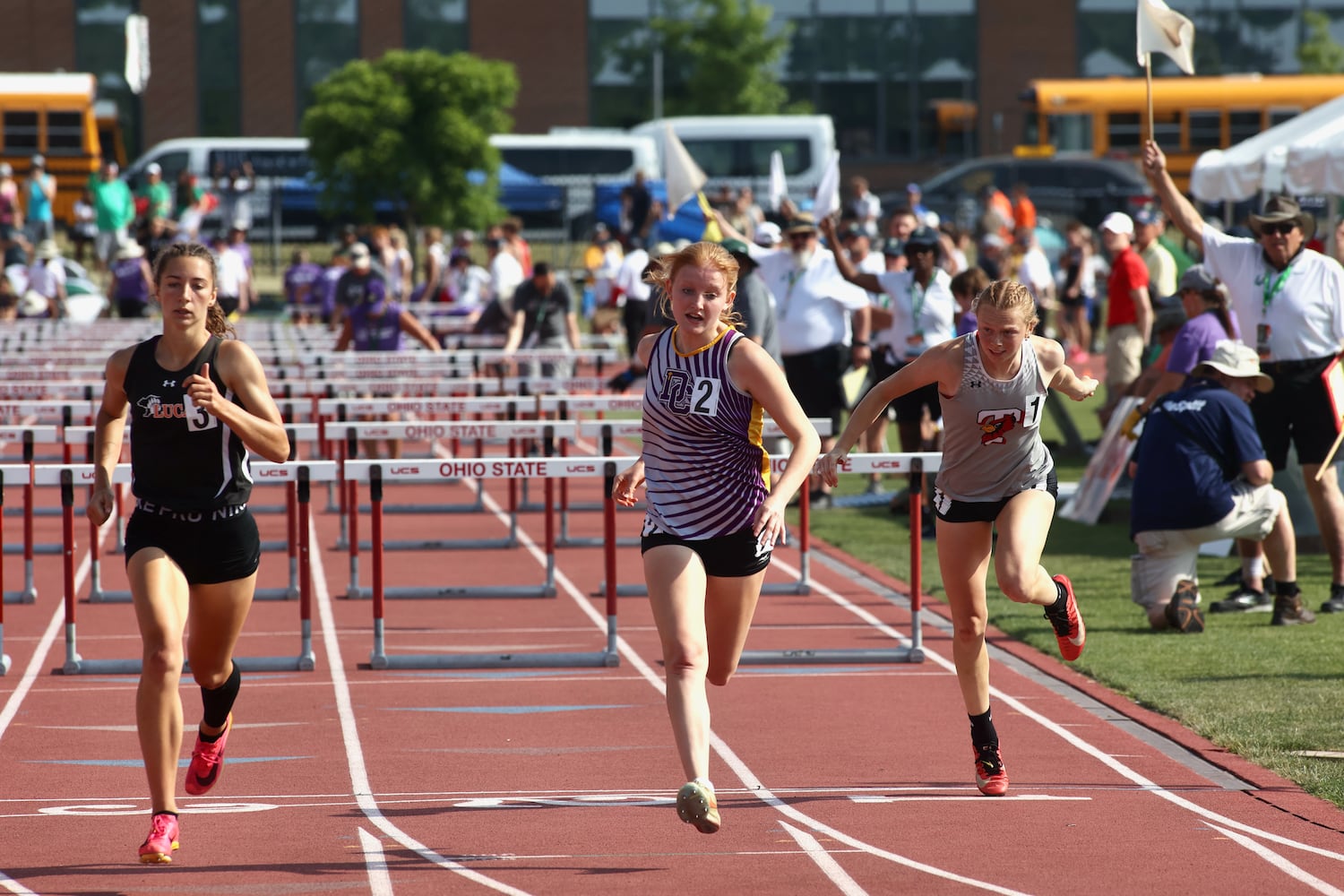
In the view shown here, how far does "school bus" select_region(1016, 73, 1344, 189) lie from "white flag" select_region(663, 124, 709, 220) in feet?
86.3

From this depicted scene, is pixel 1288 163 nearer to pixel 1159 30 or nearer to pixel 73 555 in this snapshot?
pixel 1159 30

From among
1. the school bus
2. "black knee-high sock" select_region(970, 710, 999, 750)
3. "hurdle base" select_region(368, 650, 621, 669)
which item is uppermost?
the school bus

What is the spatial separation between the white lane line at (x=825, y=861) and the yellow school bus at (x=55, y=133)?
3649 centimetres

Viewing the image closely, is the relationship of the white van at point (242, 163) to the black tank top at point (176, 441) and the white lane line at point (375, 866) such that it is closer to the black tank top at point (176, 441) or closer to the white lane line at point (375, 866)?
the black tank top at point (176, 441)

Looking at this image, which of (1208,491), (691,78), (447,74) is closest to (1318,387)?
(1208,491)

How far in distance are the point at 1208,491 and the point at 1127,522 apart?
15.1ft

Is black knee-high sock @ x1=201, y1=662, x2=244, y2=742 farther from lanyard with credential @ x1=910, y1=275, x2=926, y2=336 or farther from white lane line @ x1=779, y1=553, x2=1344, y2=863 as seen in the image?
lanyard with credential @ x1=910, y1=275, x2=926, y2=336

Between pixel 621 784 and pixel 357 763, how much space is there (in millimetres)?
1073

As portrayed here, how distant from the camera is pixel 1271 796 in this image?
22.8 ft

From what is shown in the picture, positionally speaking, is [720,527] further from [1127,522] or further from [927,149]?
[927,149]

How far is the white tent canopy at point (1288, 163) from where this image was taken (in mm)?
16625

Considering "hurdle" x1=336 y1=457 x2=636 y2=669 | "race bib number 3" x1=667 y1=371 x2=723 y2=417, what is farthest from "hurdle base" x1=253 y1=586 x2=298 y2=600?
"race bib number 3" x1=667 y1=371 x2=723 y2=417

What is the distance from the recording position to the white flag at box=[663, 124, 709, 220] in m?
17.1

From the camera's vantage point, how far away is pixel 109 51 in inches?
2174
